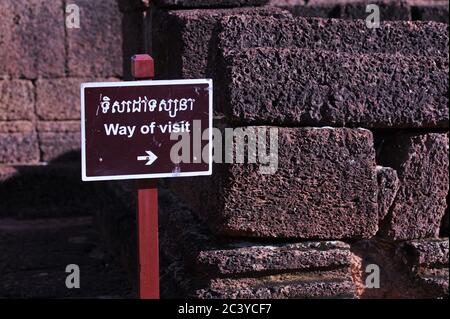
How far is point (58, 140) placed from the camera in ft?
24.2

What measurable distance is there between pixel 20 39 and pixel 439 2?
122 inches

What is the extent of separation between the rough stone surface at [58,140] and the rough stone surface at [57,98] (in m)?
0.06

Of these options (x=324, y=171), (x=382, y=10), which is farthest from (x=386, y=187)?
(x=382, y=10)

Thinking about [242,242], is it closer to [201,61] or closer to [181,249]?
[181,249]

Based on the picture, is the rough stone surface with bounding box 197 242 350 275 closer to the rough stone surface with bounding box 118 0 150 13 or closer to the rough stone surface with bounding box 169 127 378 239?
the rough stone surface with bounding box 169 127 378 239

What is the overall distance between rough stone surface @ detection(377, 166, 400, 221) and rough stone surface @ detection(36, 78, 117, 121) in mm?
3585

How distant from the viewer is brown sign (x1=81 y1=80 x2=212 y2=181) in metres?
3.58

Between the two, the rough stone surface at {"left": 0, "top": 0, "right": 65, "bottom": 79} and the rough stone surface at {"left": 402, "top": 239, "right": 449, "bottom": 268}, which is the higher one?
the rough stone surface at {"left": 0, "top": 0, "right": 65, "bottom": 79}

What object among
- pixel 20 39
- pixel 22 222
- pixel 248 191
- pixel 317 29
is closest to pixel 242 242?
pixel 248 191

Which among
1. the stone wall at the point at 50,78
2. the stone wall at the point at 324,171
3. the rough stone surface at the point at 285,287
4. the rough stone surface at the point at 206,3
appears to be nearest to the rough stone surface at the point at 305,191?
the stone wall at the point at 324,171

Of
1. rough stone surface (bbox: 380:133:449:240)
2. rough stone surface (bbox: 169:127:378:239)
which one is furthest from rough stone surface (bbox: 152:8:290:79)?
rough stone surface (bbox: 380:133:449:240)

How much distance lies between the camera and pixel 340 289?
4.20 meters

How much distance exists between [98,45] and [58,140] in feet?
2.51

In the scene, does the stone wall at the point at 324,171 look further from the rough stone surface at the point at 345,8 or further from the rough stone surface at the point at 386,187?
the rough stone surface at the point at 345,8
